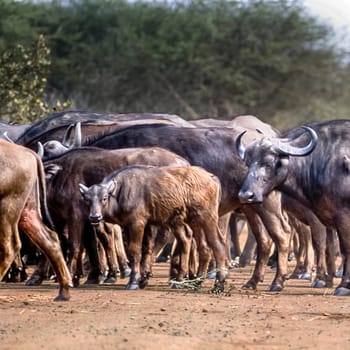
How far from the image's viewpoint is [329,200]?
42.7 feet

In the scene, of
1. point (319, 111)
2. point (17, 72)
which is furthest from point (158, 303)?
point (319, 111)

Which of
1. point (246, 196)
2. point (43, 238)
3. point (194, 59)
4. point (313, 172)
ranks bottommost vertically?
point (43, 238)

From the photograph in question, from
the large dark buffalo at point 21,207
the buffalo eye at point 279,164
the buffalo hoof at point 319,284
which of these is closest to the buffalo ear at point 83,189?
the large dark buffalo at point 21,207

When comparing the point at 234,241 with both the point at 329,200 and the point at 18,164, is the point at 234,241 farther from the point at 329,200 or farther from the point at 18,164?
the point at 18,164

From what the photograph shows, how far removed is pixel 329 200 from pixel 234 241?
781cm

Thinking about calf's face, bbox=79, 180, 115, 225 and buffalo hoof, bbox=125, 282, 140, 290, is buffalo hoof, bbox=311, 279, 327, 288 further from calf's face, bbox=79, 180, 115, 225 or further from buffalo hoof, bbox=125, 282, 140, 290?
calf's face, bbox=79, 180, 115, 225

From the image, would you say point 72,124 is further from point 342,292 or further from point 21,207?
point 21,207


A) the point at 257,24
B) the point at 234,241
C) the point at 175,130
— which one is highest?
the point at 257,24

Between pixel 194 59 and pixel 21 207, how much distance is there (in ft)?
99.0

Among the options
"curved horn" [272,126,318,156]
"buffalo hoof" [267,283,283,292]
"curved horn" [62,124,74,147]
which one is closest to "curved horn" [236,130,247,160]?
"curved horn" [272,126,318,156]

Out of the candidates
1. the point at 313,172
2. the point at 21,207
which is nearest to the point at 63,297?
the point at 21,207

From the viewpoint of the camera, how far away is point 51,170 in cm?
1408

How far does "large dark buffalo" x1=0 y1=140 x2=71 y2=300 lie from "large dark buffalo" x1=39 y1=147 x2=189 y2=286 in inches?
92.8

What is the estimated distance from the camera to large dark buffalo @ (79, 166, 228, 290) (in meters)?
13.2
